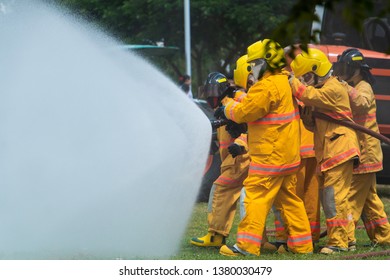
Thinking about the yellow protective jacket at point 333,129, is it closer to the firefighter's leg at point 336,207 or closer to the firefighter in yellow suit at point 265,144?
the firefighter's leg at point 336,207

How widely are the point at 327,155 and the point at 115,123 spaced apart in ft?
5.29

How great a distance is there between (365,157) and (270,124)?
3.69 feet

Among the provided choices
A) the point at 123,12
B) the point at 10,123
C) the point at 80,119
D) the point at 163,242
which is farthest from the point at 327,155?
the point at 123,12

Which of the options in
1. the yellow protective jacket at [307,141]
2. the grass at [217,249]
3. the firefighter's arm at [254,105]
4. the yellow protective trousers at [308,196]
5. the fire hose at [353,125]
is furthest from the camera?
the yellow protective jacket at [307,141]

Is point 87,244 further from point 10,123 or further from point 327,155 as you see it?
point 327,155

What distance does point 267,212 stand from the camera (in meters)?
6.70

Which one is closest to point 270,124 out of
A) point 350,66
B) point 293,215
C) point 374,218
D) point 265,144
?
point 265,144

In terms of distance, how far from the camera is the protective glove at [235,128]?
23.6 feet

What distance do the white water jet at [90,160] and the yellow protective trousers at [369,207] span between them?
1.27 m

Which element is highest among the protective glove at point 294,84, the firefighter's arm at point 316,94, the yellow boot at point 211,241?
the protective glove at point 294,84

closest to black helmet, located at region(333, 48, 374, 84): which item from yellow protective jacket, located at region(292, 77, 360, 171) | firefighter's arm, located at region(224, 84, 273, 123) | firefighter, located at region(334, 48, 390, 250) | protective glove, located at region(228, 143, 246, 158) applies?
firefighter, located at region(334, 48, 390, 250)

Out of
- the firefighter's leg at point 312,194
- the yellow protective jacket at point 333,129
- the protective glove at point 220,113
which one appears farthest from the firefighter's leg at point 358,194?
the protective glove at point 220,113

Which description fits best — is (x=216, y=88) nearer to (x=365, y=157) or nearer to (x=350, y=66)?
(x=350, y=66)

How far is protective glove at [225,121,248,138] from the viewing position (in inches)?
283
